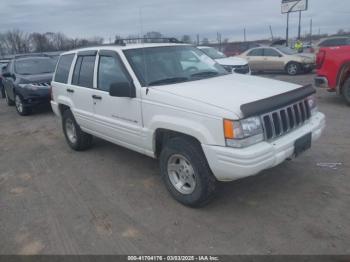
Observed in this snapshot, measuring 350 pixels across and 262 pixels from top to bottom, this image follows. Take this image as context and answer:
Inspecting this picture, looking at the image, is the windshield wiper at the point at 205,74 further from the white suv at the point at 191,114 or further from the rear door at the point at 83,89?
the rear door at the point at 83,89

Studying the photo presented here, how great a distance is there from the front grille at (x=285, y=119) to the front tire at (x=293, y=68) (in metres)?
13.3

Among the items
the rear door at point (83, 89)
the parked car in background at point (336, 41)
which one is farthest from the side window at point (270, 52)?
the rear door at point (83, 89)

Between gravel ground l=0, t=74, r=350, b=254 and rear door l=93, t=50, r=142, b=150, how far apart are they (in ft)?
2.19

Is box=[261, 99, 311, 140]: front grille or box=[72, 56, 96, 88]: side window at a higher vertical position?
box=[72, 56, 96, 88]: side window

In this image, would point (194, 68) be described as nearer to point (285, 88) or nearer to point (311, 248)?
point (285, 88)

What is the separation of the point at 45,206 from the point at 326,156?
414 centimetres

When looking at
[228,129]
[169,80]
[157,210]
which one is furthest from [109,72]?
[228,129]

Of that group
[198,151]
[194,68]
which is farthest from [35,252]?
[194,68]

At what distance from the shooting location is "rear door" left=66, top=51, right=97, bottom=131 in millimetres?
5348

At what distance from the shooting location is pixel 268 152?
3438mm

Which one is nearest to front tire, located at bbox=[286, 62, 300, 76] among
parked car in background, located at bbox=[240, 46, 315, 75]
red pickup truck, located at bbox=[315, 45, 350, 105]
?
parked car in background, located at bbox=[240, 46, 315, 75]

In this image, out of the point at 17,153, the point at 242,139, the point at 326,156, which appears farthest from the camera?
the point at 17,153

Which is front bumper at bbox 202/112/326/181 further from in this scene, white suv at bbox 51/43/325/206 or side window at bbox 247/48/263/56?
side window at bbox 247/48/263/56

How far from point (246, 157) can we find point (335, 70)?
6.26m
